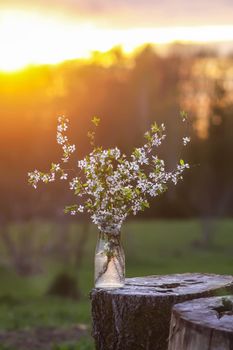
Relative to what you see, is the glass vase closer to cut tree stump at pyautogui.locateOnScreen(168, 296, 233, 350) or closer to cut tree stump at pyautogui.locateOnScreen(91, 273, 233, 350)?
cut tree stump at pyautogui.locateOnScreen(91, 273, 233, 350)

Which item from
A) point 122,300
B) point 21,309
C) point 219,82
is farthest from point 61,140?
point 219,82

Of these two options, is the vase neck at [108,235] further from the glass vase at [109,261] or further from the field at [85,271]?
the field at [85,271]

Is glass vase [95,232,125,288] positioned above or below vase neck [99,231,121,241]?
below

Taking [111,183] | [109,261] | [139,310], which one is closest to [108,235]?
[109,261]

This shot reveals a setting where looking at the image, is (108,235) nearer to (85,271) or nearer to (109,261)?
(109,261)

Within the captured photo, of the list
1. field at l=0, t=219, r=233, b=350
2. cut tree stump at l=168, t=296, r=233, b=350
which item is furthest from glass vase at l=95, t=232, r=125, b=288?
field at l=0, t=219, r=233, b=350
